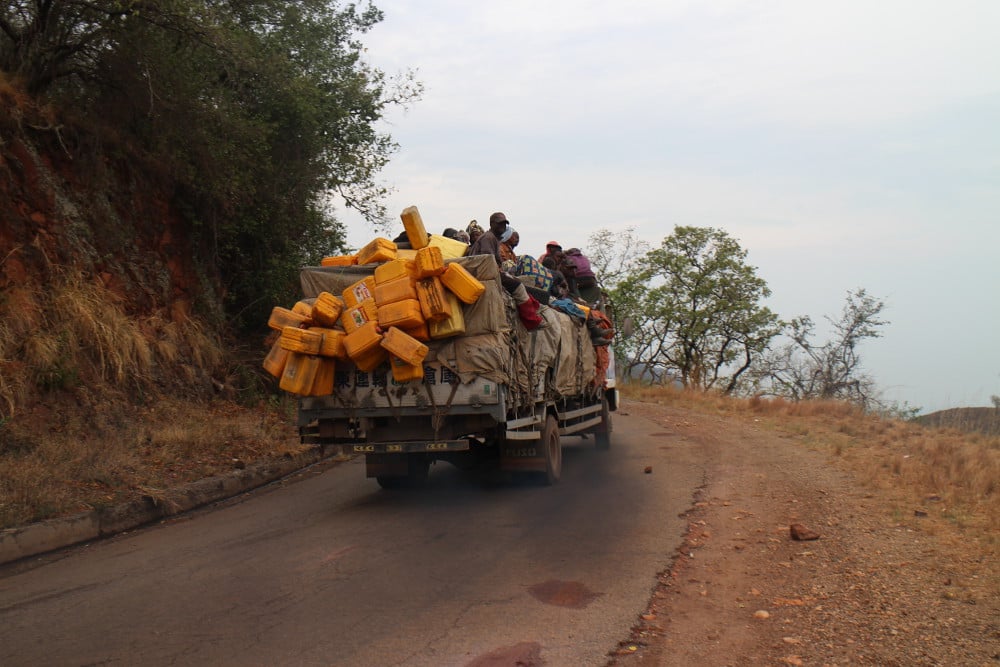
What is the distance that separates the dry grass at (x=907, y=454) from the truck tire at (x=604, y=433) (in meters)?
3.11

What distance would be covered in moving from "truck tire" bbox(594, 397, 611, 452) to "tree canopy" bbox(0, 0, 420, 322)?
22.3ft

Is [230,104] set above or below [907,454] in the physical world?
above

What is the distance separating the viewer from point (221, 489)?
32.0 ft

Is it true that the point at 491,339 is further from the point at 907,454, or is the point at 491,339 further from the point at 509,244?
the point at 907,454

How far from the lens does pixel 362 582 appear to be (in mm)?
5973

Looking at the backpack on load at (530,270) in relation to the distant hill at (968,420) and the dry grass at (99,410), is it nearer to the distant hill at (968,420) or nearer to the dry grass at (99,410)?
the dry grass at (99,410)

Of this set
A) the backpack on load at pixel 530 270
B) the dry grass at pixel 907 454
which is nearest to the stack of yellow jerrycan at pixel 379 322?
the backpack on load at pixel 530 270

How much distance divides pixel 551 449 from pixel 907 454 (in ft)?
18.2

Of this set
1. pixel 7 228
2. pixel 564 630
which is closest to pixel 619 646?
pixel 564 630

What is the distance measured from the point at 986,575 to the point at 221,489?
758 cm

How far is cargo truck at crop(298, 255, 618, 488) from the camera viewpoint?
8281 millimetres

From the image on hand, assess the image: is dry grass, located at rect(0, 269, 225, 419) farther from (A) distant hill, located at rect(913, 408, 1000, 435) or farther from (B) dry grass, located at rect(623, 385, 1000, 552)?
(A) distant hill, located at rect(913, 408, 1000, 435)

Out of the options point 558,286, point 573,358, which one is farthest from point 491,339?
point 558,286

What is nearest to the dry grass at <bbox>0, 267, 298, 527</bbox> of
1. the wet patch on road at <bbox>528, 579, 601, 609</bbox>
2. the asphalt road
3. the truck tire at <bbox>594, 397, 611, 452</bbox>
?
the asphalt road
